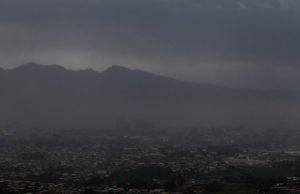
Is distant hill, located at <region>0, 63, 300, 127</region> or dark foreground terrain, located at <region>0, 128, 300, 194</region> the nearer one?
dark foreground terrain, located at <region>0, 128, 300, 194</region>

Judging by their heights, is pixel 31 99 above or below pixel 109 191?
above

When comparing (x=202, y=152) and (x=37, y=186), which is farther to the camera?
(x=202, y=152)

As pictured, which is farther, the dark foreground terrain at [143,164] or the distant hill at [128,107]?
the distant hill at [128,107]

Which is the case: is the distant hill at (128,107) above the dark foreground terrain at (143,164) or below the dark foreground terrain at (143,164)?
above

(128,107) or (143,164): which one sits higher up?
(128,107)

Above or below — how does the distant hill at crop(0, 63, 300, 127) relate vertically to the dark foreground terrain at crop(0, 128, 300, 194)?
above

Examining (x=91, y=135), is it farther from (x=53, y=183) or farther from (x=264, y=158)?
(x=53, y=183)

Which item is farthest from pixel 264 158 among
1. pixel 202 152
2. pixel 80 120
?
pixel 80 120

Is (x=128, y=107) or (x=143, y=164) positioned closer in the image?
(x=143, y=164)
